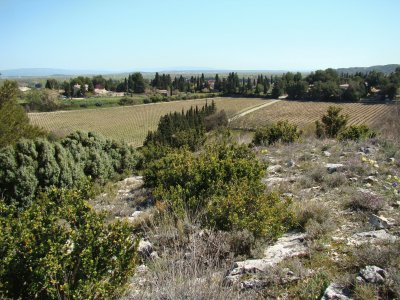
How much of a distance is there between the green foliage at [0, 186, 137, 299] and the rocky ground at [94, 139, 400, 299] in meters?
0.42

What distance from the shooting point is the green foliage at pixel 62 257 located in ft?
9.91

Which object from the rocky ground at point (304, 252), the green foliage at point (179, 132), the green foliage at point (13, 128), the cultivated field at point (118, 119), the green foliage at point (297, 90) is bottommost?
the cultivated field at point (118, 119)

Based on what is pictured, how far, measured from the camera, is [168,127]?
3597 centimetres

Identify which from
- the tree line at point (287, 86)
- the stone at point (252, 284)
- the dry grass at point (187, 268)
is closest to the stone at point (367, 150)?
the dry grass at point (187, 268)

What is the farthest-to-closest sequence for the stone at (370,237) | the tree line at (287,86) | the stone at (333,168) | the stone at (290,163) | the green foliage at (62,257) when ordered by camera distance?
the tree line at (287,86)
the stone at (290,163)
the stone at (333,168)
the stone at (370,237)
the green foliage at (62,257)

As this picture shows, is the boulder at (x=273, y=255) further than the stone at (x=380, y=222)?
No

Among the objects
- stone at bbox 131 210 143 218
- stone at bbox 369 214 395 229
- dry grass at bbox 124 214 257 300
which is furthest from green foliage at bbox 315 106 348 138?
dry grass at bbox 124 214 257 300

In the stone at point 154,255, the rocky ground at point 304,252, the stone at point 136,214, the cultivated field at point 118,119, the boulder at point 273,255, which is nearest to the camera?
the rocky ground at point 304,252

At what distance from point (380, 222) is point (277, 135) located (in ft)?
35.8

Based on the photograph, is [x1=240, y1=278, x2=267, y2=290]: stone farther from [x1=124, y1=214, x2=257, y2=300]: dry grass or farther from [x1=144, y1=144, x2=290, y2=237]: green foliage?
[x1=144, y1=144, x2=290, y2=237]: green foliage

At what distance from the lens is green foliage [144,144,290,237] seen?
181 inches

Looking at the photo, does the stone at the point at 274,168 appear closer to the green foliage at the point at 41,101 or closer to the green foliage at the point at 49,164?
the green foliage at the point at 49,164

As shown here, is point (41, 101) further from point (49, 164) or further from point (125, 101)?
point (49, 164)

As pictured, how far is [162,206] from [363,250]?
357 cm
